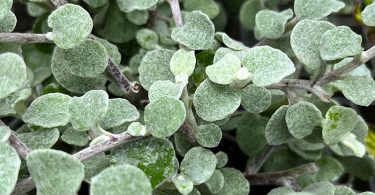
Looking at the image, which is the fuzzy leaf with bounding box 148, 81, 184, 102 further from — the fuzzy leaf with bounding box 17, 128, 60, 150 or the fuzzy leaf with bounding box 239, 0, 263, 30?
the fuzzy leaf with bounding box 239, 0, 263, 30

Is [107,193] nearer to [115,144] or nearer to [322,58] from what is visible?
[115,144]

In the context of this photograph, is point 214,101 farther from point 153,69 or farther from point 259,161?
point 259,161

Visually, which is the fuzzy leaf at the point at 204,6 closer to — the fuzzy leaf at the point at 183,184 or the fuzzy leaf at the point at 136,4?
the fuzzy leaf at the point at 136,4

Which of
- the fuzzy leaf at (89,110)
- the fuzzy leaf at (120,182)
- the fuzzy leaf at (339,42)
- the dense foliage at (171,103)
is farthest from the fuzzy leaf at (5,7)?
the fuzzy leaf at (339,42)

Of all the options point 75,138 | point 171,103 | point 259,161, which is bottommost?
point 259,161

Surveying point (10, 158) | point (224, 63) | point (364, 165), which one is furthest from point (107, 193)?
point (364, 165)

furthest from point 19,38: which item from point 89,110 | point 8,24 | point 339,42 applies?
point 339,42

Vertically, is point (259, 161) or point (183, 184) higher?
point (183, 184)
